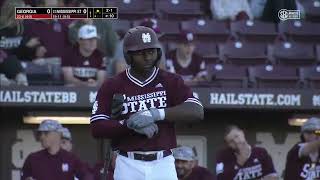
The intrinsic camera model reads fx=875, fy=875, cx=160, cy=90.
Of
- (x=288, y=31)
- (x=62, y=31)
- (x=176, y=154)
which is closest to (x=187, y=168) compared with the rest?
(x=176, y=154)

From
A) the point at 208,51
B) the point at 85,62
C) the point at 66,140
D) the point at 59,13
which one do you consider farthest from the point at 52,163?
the point at 208,51

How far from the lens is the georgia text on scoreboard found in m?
8.95

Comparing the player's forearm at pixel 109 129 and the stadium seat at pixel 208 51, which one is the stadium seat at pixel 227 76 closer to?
the stadium seat at pixel 208 51

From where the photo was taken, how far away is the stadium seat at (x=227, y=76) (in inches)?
356

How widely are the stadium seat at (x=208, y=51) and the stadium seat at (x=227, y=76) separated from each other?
26cm

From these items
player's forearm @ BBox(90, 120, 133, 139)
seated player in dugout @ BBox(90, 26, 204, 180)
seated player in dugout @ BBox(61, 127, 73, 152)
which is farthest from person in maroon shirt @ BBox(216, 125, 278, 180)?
player's forearm @ BBox(90, 120, 133, 139)

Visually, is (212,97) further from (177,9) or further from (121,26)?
(177,9)

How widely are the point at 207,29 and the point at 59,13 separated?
6.19ft

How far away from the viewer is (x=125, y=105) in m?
4.70

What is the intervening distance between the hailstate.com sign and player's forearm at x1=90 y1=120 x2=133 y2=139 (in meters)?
3.96

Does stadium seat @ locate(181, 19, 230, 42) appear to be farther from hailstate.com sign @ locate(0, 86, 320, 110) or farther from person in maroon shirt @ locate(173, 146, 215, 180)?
person in maroon shirt @ locate(173, 146, 215, 180)

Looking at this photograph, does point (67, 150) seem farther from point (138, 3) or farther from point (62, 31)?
point (138, 3)

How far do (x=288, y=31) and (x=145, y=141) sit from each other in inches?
234

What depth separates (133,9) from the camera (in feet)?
33.9
